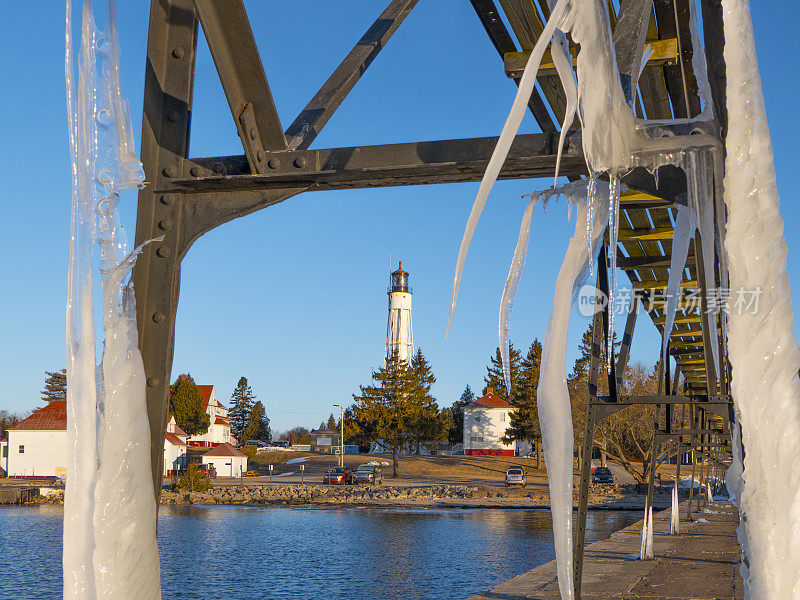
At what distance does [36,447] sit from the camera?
5819 cm

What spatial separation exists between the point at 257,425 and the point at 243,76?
109288 mm

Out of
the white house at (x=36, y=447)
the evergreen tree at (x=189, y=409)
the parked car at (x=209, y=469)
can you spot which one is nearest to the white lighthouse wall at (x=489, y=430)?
the parked car at (x=209, y=469)

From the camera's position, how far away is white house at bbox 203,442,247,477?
213 feet

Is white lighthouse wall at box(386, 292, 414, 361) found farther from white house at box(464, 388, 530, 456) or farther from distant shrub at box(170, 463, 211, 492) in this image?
distant shrub at box(170, 463, 211, 492)

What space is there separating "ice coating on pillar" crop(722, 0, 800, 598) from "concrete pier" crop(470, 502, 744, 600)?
22.0 ft

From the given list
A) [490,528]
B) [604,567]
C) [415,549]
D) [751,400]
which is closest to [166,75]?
[751,400]

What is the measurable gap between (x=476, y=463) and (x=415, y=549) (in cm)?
3930

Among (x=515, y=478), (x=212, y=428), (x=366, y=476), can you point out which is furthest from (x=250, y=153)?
(x=212, y=428)

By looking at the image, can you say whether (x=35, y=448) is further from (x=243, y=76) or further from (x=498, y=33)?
(x=498, y=33)

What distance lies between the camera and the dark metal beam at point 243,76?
313cm

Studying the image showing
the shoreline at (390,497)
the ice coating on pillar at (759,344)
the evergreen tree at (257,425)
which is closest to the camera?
the ice coating on pillar at (759,344)

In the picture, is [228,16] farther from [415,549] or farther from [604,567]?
[415,549]

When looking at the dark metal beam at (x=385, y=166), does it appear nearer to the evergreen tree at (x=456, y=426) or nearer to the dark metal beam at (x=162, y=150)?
the dark metal beam at (x=162, y=150)

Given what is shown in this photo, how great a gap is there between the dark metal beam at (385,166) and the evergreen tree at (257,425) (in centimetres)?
10618
